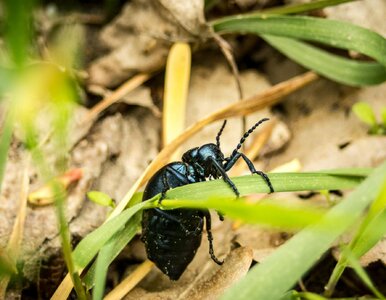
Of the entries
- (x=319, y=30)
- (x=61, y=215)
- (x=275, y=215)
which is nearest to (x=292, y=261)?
(x=275, y=215)

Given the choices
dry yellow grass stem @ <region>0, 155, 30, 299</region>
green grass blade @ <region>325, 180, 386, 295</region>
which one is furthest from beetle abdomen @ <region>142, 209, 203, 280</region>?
green grass blade @ <region>325, 180, 386, 295</region>

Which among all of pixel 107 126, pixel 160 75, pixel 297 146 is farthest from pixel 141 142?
pixel 297 146

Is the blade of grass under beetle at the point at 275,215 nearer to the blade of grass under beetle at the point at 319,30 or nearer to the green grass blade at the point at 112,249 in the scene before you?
the green grass blade at the point at 112,249

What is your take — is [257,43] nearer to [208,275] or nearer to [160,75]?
[160,75]

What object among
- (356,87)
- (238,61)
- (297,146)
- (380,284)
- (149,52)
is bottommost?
(380,284)

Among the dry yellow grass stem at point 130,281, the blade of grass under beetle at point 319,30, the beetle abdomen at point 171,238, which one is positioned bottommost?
the dry yellow grass stem at point 130,281

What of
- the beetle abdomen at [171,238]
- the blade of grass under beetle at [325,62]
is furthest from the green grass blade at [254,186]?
the blade of grass under beetle at [325,62]

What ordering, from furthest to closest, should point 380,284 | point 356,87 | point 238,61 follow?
1. point 238,61
2. point 356,87
3. point 380,284
